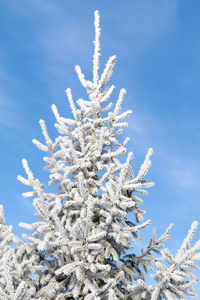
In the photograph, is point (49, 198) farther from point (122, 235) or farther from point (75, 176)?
A: point (122, 235)

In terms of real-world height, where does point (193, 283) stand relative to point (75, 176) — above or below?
below

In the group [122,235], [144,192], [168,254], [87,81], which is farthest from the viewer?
[87,81]

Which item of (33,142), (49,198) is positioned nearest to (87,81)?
(33,142)

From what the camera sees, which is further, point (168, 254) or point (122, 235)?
point (122, 235)

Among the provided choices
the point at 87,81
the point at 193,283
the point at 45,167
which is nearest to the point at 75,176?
the point at 45,167

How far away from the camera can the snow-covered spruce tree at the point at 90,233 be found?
6035mm

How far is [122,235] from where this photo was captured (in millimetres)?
6926

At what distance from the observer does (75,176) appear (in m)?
8.66

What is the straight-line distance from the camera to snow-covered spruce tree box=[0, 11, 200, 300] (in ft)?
19.8

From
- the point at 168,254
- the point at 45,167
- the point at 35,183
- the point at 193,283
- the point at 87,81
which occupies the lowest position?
the point at 193,283

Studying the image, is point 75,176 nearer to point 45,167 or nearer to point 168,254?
point 45,167

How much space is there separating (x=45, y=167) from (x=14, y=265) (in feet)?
8.28

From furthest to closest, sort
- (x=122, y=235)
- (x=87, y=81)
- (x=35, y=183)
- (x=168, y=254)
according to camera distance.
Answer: (x=87, y=81), (x=35, y=183), (x=122, y=235), (x=168, y=254)

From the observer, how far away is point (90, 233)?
7270 millimetres
